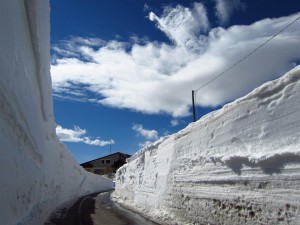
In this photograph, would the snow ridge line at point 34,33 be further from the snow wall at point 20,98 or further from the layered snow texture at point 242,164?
the layered snow texture at point 242,164

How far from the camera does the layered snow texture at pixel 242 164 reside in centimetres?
629

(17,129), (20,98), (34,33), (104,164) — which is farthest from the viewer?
(104,164)

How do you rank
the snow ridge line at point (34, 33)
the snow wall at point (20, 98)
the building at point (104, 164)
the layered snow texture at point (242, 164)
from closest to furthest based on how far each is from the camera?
the layered snow texture at point (242, 164)
the snow wall at point (20, 98)
the snow ridge line at point (34, 33)
the building at point (104, 164)

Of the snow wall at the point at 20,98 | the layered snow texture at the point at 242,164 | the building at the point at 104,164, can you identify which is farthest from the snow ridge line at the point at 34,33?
the building at the point at 104,164

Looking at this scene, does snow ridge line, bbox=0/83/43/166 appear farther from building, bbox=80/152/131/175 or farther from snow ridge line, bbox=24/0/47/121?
building, bbox=80/152/131/175

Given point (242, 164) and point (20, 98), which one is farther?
point (20, 98)

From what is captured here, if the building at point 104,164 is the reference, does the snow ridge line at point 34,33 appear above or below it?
below

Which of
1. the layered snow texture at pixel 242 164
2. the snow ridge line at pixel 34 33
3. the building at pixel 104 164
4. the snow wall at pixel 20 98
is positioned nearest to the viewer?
the layered snow texture at pixel 242 164

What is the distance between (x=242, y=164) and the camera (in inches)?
302

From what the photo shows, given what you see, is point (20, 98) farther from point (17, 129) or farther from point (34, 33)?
point (34, 33)

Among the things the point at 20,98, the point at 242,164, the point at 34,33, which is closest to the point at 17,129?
the point at 20,98

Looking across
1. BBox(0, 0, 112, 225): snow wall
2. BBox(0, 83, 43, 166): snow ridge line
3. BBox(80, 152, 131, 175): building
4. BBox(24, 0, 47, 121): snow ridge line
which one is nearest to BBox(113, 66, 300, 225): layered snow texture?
BBox(0, 0, 112, 225): snow wall

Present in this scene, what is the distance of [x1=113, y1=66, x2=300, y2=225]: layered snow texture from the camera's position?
6293mm

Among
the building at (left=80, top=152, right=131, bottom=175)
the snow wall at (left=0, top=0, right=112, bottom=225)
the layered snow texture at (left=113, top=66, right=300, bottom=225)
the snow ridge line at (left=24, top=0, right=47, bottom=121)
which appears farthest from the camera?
the building at (left=80, top=152, right=131, bottom=175)
